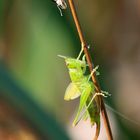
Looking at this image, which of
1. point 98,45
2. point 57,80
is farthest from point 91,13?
point 57,80

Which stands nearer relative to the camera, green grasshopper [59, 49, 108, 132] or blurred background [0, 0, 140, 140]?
green grasshopper [59, 49, 108, 132]

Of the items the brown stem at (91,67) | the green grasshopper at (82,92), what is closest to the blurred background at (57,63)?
the green grasshopper at (82,92)

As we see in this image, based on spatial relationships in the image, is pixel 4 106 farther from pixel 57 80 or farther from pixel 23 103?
pixel 57 80

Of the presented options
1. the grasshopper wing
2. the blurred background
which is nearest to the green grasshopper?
the grasshopper wing

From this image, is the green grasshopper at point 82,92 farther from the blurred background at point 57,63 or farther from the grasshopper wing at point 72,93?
the blurred background at point 57,63

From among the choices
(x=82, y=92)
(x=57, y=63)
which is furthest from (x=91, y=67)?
(x=57, y=63)

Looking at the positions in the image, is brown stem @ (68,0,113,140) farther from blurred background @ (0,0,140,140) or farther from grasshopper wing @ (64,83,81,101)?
blurred background @ (0,0,140,140)
